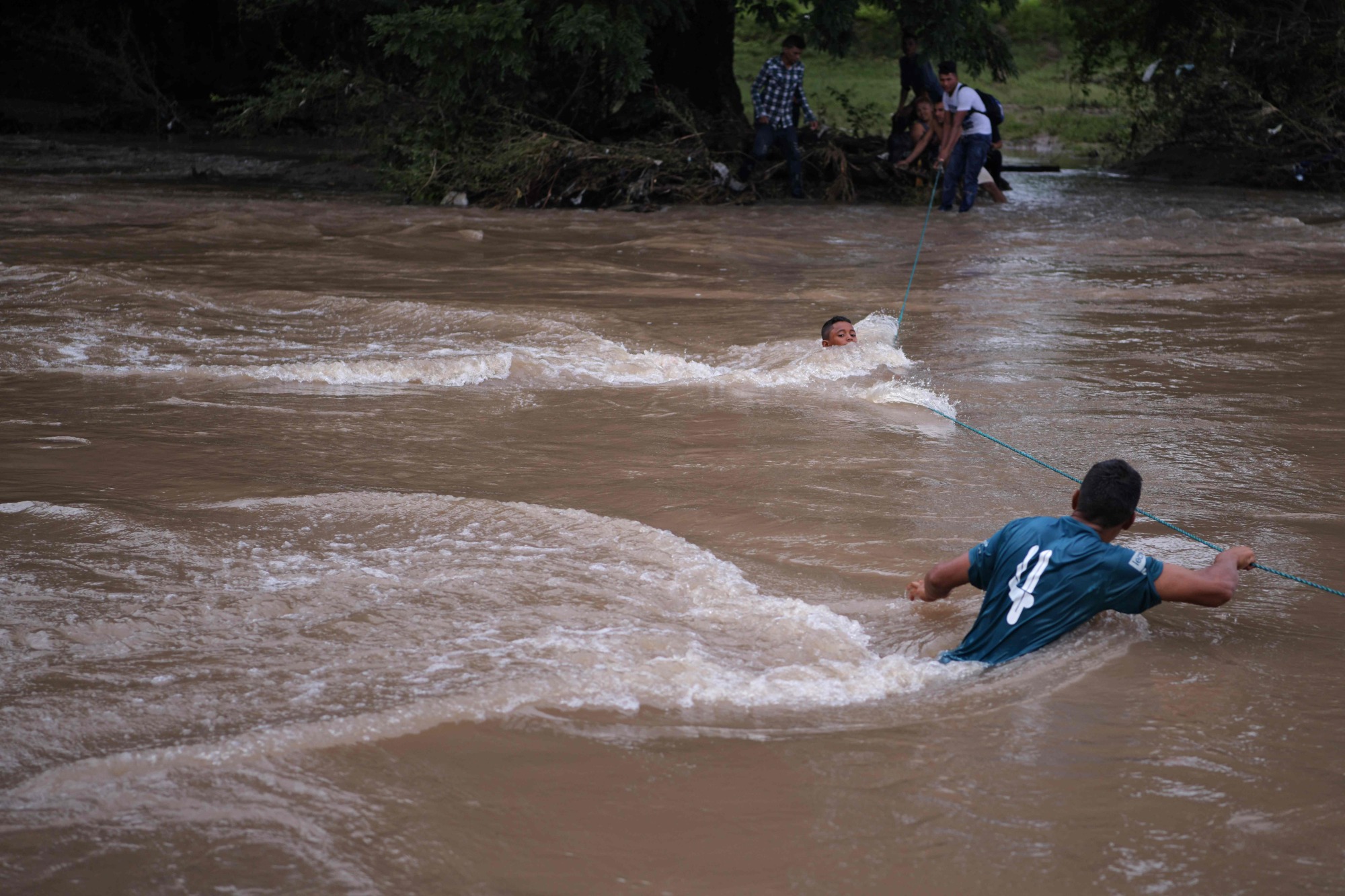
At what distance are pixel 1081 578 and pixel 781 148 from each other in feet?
43.6

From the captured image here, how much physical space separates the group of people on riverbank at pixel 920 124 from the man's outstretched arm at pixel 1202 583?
1202cm

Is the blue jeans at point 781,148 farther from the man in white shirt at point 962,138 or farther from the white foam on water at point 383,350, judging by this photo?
the white foam on water at point 383,350

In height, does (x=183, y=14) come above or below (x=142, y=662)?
above

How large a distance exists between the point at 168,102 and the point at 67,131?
2234 mm

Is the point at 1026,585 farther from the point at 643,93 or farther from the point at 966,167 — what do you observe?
the point at 643,93

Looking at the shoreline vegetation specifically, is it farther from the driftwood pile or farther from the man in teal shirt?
the man in teal shirt

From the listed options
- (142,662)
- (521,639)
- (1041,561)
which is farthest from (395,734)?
(1041,561)

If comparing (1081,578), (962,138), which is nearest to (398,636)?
(1081,578)

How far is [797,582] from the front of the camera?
14.5 feet

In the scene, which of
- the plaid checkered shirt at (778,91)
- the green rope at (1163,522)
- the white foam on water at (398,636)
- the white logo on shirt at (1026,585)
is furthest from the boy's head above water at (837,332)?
the plaid checkered shirt at (778,91)

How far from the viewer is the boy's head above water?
7848mm

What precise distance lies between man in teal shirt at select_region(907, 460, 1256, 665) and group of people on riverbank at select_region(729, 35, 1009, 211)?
1197 centimetres

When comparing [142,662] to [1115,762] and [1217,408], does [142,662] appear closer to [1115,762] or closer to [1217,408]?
[1115,762]

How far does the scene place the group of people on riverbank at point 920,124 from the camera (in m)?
15.1
